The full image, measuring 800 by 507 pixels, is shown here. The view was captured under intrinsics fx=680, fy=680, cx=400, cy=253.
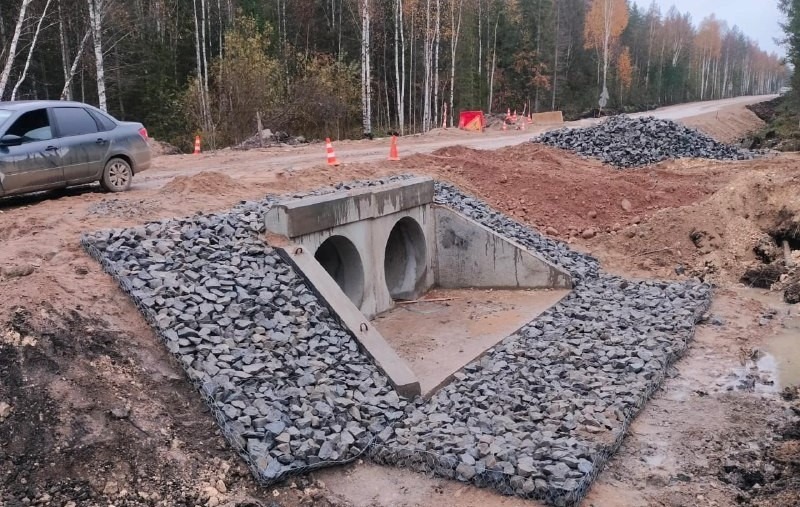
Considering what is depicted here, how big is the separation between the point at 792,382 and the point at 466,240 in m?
6.71

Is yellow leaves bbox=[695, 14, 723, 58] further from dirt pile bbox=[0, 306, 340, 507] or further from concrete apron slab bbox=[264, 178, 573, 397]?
dirt pile bbox=[0, 306, 340, 507]

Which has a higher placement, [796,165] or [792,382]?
[796,165]

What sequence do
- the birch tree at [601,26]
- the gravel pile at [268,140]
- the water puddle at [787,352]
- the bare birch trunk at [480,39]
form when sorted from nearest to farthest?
1. the water puddle at [787,352]
2. the gravel pile at [268,140]
3. the bare birch trunk at [480,39]
4. the birch tree at [601,26]

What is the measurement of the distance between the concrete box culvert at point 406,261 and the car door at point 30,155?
20.9ft

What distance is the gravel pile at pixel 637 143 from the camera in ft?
70.6

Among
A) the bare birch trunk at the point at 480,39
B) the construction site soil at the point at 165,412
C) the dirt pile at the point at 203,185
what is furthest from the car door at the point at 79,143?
the bare birch trunk at the point at 480,39

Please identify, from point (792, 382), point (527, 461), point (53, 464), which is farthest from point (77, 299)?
point (792, 382)

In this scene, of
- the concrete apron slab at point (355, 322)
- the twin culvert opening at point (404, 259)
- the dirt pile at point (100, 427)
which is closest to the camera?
the dirt pile at point (100, 427)

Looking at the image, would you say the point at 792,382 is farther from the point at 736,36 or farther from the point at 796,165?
the point at 736,36

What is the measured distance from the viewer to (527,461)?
267 inches

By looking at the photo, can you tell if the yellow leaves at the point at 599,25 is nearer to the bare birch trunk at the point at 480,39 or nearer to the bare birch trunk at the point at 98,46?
the bare birch trunk at the point at 480,39

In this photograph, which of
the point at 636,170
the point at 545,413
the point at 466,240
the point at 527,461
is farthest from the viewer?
the point at 636,170

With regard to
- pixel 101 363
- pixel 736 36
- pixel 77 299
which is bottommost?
pixel 101 363


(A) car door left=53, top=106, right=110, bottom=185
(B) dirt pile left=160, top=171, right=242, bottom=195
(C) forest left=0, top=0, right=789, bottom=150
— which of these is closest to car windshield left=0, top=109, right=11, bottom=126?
(A) car door left=53, top=106, right=110, bottom=185
